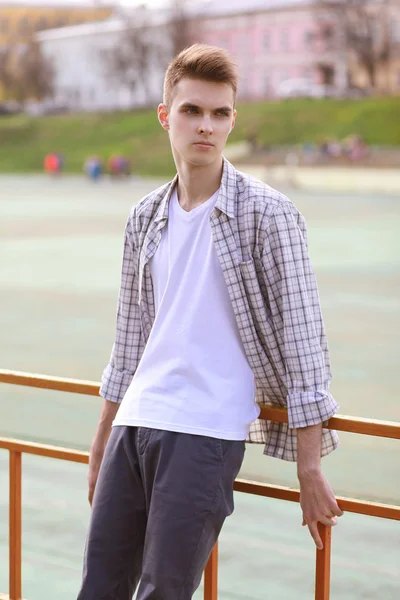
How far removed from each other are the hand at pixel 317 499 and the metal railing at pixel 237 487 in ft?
0.22

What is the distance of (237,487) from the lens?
266 centimetres

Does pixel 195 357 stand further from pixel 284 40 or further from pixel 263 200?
pixel 284 40

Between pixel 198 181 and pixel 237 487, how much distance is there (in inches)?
30.7

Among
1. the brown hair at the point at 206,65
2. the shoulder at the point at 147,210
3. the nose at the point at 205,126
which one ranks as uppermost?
the brown hair at the point at 206,65

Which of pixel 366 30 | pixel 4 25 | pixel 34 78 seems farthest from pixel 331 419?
pixel 4 25

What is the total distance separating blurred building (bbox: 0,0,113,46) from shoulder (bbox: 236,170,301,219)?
89.0 m

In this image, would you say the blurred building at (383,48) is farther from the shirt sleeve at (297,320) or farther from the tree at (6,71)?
the shirt sleeve at (297,320)

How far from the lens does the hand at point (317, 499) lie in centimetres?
237

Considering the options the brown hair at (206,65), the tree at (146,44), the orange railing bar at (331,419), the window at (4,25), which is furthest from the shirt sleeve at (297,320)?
the window at (4,25)

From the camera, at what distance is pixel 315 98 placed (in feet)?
176

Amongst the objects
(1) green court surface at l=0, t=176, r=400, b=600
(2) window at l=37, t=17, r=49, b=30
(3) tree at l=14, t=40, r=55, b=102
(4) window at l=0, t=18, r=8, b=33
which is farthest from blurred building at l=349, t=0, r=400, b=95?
(1) green court surface at l=0, t=176, r=400, b=600

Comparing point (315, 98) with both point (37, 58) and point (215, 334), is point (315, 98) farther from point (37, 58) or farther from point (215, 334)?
point (215, 334)

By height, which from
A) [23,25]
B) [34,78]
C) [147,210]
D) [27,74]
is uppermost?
[23,25]

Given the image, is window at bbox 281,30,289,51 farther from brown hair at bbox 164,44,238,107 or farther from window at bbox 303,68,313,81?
brown hair at bbox 164,44,238,107
